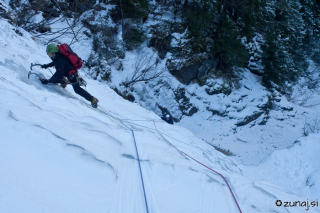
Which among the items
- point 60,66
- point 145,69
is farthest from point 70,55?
point 145,69

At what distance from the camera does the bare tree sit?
1224 centimetres

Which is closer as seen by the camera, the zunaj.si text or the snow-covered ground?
the snow-covered ground

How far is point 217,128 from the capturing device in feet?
42.9

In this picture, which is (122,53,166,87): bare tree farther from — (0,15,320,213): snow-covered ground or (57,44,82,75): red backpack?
(0,15,320,213): snow-covered ground

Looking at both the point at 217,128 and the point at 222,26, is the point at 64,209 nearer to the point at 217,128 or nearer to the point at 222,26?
the point at 217,128

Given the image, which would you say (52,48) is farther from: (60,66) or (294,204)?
(294,204)

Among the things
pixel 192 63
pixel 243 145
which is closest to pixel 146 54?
pixel 192 63

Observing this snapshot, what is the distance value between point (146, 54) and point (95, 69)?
3771 mm

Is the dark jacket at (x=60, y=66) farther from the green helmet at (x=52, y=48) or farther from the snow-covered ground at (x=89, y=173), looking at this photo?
the snow-covered ground at (x=89, y=173)

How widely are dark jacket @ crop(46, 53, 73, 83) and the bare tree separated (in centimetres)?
757

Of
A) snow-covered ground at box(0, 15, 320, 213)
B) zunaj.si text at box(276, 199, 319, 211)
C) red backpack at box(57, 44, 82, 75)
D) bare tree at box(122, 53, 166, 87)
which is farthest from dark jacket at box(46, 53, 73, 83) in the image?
bare tree at box(122, 53, 166, 87)

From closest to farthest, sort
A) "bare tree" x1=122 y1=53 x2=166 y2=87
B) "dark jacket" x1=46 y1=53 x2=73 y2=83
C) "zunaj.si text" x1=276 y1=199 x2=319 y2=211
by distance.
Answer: "zunaj.si text" x1=276 y1=199 x2=319 y2=211 < "dark jacket" x1=46 y1=53 x2=73 y2=83 < "bare tree" x1=122 y1=53 x2=166 y2=87

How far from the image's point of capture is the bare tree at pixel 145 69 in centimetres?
1224

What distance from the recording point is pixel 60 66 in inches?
170
